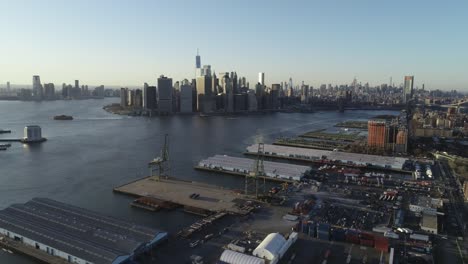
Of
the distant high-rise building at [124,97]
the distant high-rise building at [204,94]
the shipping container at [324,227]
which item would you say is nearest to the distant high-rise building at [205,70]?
the distant high-rise building at [204,94]

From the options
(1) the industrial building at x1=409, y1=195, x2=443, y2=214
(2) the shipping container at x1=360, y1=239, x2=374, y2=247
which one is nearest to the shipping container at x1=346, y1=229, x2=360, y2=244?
(2) the shipping container at x1=360, y1=239, x2=374, y2=247

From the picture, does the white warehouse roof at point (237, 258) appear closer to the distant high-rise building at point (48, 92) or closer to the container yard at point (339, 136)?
the container yard at point (339, 136)

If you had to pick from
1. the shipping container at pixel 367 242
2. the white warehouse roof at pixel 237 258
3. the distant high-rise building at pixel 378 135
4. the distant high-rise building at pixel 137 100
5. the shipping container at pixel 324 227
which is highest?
the distant high-rise building at pixel 137 100

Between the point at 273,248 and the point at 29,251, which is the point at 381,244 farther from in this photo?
the point at 29,251

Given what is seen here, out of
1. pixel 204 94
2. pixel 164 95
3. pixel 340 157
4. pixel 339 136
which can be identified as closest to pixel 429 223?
pixel 340 157

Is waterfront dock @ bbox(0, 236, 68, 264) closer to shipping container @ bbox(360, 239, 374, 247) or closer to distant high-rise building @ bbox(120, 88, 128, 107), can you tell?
shipping container @ bbox(360, 239, 374, 247)
